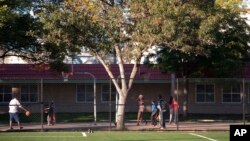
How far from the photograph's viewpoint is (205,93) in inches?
1599

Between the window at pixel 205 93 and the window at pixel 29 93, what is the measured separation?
12451 millimetres

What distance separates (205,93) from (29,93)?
44.5 feet

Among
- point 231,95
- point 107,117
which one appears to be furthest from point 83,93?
point 231,95

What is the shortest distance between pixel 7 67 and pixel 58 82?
429 cm

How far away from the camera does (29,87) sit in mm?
38406

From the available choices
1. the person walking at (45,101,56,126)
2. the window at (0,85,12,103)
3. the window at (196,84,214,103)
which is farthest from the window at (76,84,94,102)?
the person walking at (45,101,56,126)

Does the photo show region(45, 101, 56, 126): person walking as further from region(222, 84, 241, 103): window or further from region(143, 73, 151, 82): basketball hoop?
region(222, 84, 241, 103): window

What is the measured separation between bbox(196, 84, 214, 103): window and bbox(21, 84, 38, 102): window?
12451 millimetres

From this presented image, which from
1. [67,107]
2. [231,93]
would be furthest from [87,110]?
[231,93]

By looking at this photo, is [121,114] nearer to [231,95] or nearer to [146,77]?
[146,77]

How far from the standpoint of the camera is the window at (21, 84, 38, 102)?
38.4 metres

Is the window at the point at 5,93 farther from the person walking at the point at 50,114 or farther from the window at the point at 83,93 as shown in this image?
the person walking at the point at 50,114

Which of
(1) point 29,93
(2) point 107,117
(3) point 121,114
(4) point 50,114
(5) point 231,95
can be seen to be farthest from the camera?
(5) point 231,95

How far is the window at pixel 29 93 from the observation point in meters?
38.4
